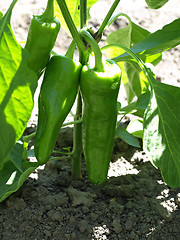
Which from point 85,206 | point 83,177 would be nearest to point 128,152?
point 83,177

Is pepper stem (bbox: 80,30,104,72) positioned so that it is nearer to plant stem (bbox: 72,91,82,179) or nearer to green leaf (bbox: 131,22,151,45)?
plant stem (bbox: 72,91,82,179)

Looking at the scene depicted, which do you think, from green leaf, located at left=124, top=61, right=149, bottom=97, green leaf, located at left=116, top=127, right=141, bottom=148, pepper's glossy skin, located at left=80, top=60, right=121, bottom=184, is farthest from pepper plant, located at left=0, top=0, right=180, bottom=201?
green leaf, located at left=124, top=61, right=149, bottom=97

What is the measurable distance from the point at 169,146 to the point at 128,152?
55 cm

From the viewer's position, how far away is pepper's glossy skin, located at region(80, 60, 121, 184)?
111 cm

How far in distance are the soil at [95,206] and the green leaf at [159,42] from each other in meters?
0.48

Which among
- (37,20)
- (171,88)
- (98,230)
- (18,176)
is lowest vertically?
(98,230)

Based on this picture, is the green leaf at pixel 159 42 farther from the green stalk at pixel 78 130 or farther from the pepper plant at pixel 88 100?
the green stalk at pixel 78 130

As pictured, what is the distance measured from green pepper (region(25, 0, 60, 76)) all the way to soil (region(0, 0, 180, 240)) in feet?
1.63

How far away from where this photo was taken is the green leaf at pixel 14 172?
Result: 3.96ft

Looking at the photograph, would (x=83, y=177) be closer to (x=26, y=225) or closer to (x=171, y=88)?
(x=26, y=225)

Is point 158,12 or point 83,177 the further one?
point 158,12

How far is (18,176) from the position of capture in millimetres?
1325

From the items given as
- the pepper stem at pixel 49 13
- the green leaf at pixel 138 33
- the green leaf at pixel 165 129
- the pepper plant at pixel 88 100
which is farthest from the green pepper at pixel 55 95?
the green leaf at pixel 138 33

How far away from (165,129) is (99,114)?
19 centimetres
